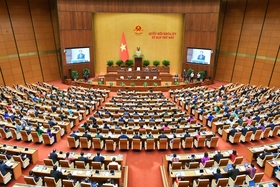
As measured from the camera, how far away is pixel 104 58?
26.6 meters

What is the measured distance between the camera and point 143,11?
78.5ft

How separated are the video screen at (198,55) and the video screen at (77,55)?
36.9 ft

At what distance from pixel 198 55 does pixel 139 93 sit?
9201 mm

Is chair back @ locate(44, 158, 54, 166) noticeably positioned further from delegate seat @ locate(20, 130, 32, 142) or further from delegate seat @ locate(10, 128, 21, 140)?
delegate seat @ locate(10, 128, 21, 140)

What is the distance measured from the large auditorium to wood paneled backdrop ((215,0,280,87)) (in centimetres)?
10

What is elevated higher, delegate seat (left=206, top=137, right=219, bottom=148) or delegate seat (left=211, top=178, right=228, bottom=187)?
delegate seat (left=211, top=178, right=228, bottom=187)

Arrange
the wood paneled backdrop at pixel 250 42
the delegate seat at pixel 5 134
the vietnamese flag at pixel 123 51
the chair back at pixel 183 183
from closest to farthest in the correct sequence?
the chair back at pixel 183 183, the delegate seat at pixel 5 134, the wood paneled backdrop at pixel 250 42, the vietnamese flag at pixel 123 51

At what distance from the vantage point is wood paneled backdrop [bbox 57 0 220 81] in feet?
74.9

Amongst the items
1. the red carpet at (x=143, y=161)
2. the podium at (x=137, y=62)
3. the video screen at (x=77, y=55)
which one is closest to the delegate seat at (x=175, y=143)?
the red carpet at (x=143, y=161)

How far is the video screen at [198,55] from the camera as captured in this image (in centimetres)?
2403

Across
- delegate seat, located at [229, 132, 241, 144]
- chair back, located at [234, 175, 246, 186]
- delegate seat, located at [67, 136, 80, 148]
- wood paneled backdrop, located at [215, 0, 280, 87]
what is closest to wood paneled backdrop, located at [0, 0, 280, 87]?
wood paneled backdrop, located at [215, 0, 280, 87]

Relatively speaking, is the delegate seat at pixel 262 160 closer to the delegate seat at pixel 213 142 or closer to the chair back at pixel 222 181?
the delegate seat at pixel 213 142

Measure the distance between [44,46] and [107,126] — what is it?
16250 millimetres

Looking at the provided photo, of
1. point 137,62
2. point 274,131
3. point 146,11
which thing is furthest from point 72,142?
point 146,11
